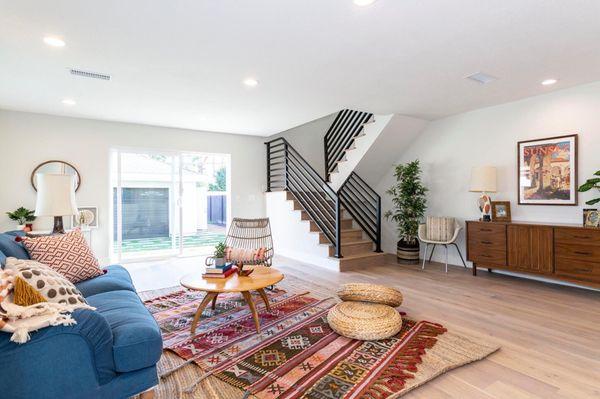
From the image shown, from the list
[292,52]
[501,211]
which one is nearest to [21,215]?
[292,52]

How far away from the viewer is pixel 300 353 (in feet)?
7.84

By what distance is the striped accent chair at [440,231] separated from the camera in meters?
5.01

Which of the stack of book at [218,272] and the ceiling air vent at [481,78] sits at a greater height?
the ceiling air vent at [481,78]

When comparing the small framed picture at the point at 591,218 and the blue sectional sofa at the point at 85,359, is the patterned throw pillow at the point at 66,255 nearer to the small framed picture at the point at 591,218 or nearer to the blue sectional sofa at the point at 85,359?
the blue sectional sofa at the point at 85,359

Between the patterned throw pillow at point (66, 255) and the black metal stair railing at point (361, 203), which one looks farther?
the black metal stair railing at point (361, 203)

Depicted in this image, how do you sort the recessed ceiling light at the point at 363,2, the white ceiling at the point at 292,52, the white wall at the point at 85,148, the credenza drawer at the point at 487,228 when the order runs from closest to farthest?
1. the recessed ceiling light at the point at 363,2
2. the white ceiling at the point at 292,52
3. the credenza drawer at the point at 487,228
4. the white wall at the point at 85,148

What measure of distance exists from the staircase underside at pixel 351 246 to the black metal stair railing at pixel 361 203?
0.19 m

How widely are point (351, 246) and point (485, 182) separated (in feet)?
7.37

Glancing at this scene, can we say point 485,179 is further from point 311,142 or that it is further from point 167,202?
point 167,202


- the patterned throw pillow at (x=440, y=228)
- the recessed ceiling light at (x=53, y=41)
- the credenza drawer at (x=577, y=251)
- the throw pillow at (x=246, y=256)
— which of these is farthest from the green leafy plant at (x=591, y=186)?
the recessed ceiling light at (x=53, y=41)

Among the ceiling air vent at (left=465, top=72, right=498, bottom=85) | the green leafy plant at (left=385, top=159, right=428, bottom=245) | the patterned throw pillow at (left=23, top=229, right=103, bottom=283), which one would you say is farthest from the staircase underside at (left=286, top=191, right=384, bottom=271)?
the patterned throw pillow at (left=23, top=229, right=103, bottom=283)

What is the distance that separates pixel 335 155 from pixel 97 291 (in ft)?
16.6

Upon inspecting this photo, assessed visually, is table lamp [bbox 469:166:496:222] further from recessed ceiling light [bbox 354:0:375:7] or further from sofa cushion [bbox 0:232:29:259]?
sofa cushion [bbox 0:232:29:259]

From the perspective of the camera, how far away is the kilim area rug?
1968 millimetres
